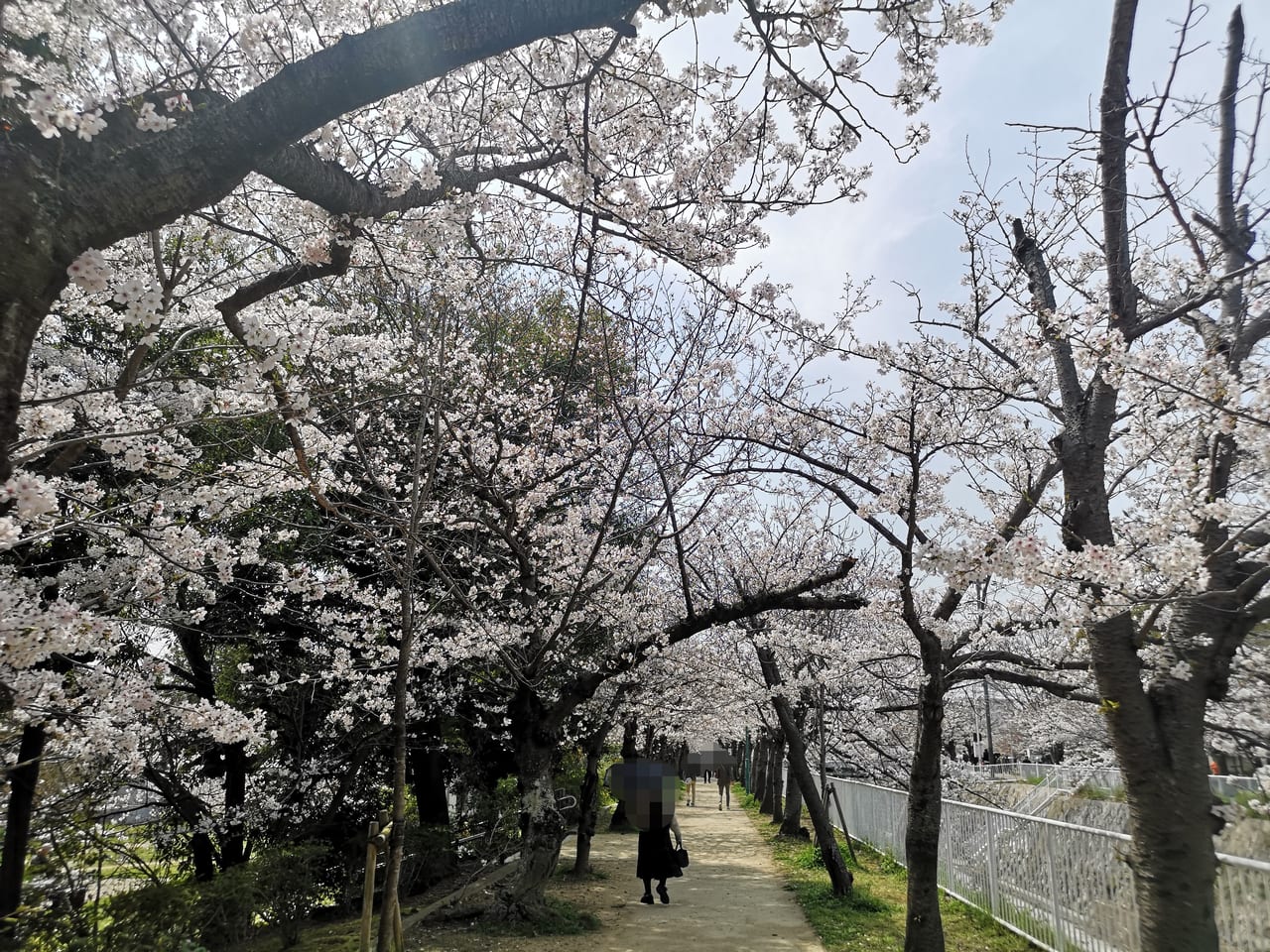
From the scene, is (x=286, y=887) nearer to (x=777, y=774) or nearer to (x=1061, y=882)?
(x=1061, y=882)

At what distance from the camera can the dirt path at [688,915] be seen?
778cm

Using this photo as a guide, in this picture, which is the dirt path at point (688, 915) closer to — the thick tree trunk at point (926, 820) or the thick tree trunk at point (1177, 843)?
the thick tree trunk at point (926, 820)

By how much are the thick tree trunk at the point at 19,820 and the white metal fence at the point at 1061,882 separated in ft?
25.1

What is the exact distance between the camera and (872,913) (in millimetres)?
9312

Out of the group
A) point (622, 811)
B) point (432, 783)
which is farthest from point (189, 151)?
point (622, 811)

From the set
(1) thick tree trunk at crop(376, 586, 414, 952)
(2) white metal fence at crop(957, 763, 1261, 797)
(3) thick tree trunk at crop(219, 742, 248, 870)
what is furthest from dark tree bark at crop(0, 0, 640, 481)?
(2) white metal fence at crop(957, 763, 1261, 797)

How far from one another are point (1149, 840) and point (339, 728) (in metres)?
9.54

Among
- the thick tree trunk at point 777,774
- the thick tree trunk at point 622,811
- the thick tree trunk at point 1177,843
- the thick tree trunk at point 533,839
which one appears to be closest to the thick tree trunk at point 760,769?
the thick tree trunk at point 777,774

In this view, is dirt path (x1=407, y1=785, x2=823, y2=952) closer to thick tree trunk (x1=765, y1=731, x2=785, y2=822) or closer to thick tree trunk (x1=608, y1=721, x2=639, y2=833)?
thick tree trunk (x1=608, y1=721, x2=639, y2=833)

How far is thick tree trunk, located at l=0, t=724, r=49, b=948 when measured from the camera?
5704 mm

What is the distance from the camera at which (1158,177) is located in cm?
409

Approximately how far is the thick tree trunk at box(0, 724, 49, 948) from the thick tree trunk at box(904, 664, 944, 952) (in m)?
7.17

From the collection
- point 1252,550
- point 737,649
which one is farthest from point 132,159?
point 737,649

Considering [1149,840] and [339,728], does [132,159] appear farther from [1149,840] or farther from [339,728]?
[339,728]
